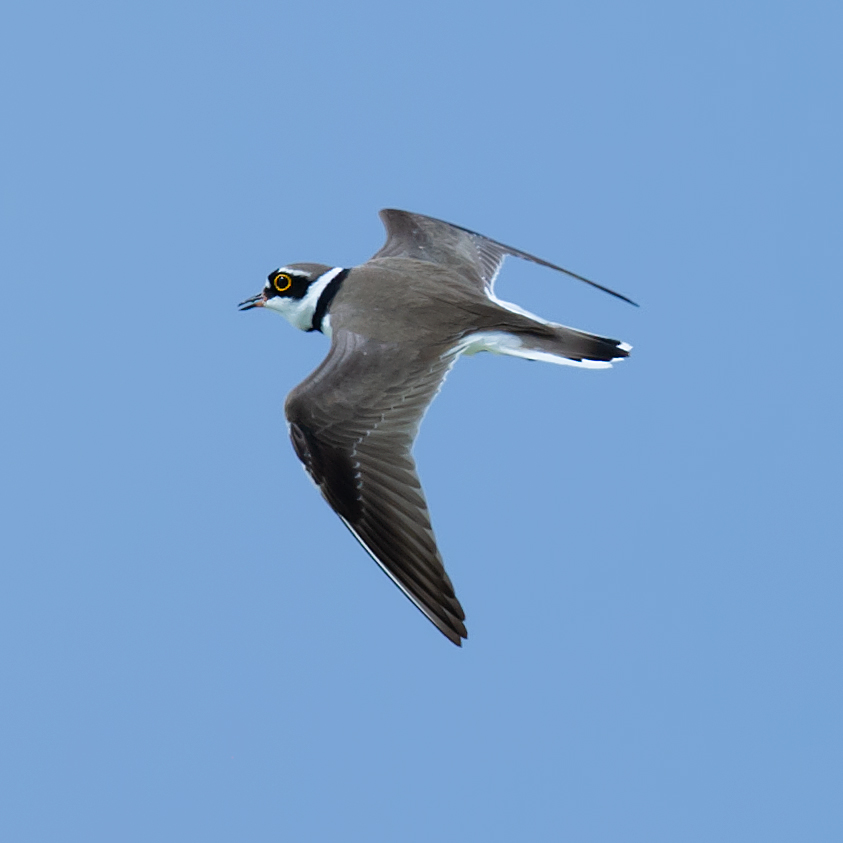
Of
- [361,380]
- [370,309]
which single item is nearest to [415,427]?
[361,380]

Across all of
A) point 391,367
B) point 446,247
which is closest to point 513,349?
point 391,367

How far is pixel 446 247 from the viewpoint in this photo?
243 inches

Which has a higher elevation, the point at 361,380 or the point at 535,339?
the point at 535,339

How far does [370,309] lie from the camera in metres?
5.23

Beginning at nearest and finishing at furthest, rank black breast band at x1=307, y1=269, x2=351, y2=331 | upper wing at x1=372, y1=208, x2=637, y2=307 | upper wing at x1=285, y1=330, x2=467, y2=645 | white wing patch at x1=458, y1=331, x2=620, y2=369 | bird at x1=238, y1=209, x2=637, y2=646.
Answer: upper wing at x1=285, y1=330, x2=467, y2=645 → bird at x1=238, y1=209, x2=637, y2=646 → white wing patch at x1=458, y1=331, x2=620, y2=369 → black breast band at x1=307, y1=269, x2=351, y2=331 → upper wing at x1=372, y1=208, x2=637, y2=307

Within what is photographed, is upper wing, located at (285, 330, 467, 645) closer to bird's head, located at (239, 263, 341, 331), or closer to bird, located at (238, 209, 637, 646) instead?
bird, located at (238, 209, 637, 646)

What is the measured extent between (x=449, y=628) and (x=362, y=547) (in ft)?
1.49

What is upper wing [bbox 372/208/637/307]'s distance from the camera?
6.09m

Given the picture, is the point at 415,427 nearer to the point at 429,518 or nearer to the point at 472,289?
the point at 429,518

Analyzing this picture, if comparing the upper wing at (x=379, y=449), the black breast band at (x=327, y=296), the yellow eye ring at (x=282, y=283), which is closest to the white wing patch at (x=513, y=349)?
the upper wing at (x=379, y=449)

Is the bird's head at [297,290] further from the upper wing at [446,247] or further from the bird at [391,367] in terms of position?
the upper wing at [446,247]

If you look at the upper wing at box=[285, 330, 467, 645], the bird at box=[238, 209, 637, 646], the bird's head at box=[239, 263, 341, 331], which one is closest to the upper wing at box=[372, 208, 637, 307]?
the bird at box=[238, 209, 637, 646]

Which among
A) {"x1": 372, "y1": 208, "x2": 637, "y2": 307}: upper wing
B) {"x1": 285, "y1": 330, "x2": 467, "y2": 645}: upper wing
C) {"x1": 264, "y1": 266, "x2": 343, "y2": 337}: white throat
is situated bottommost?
{"x1": 285, "y1": 330, "x2": 467, "y2": 645}: upper wing

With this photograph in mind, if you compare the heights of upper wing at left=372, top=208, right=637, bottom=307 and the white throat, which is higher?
upper wing at left=372, top=208, right=637, bottom=307
